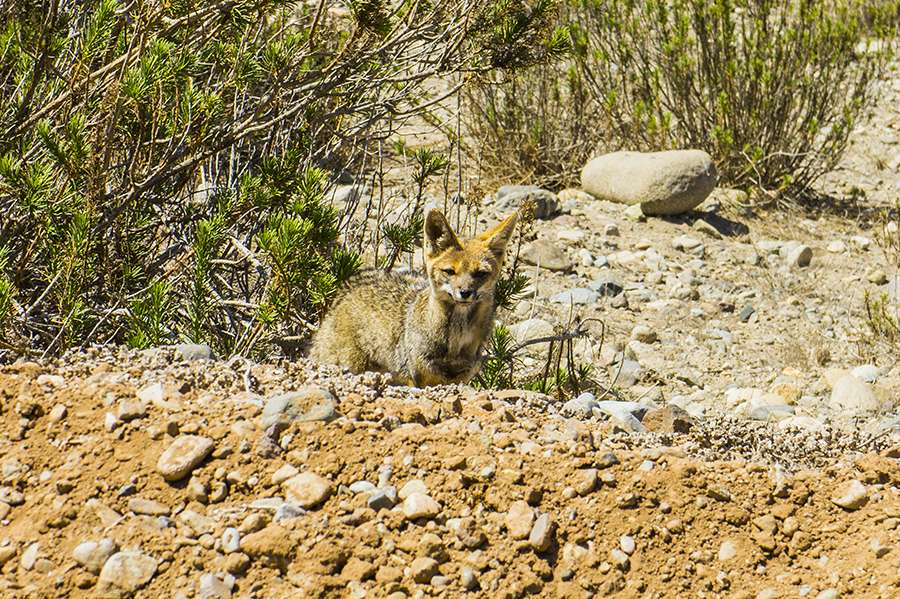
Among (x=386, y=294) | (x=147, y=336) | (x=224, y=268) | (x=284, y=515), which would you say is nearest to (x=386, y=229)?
(x=386, y=294)

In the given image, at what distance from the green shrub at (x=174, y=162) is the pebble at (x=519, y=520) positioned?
2.12m

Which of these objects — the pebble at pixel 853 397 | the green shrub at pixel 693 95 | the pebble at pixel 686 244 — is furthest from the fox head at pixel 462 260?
the green shrub at pixel 693 95

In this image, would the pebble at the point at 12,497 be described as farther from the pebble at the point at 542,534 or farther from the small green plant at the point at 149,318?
the pebble at the point at 542,534

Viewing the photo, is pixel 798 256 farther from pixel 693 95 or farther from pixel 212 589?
pixel 212 589

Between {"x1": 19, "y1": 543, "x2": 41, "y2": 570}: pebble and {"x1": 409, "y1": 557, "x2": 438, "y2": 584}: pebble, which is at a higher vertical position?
{"x1": 19, "y1": 543, "x2": 41, "y2": 570}: pebble

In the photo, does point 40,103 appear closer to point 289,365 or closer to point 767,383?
point 289,365

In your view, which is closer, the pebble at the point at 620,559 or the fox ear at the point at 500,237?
the pebble at the point at 620,559

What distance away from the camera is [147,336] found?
5344 mm

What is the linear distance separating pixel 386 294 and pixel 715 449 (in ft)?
9.31

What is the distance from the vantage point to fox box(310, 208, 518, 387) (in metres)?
6.32

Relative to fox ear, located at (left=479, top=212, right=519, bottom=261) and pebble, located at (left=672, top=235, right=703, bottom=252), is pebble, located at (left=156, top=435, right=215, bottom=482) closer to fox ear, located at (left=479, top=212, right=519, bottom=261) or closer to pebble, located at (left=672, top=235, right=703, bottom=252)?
fox ear, located at (left=479, top=212, right=519, bottom=261)

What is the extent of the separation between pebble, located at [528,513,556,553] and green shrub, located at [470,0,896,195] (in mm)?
8181

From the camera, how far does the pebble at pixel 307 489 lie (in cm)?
371

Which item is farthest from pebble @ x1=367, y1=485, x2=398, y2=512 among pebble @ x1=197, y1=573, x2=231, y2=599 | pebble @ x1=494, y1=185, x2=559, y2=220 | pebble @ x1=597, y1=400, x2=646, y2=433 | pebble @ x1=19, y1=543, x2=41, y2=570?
pebble @ x1=494, y1=185, x2=559, y2=220
